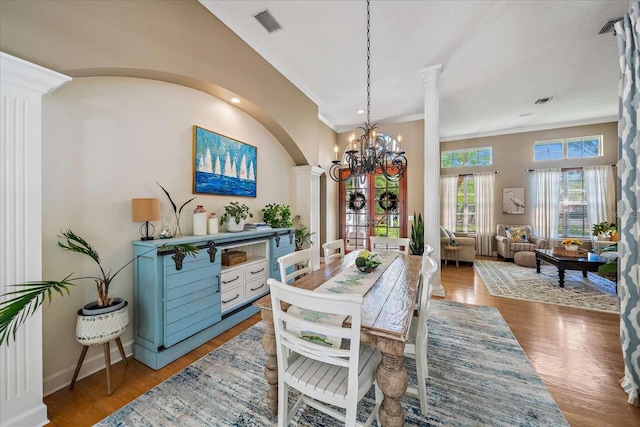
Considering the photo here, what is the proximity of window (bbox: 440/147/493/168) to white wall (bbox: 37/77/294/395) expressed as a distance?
6.76m

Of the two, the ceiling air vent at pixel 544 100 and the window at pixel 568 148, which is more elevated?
the ceiling air vent at pixel 544 100

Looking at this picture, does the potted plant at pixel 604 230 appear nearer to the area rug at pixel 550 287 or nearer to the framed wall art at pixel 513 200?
the area rug at pixel 550 287

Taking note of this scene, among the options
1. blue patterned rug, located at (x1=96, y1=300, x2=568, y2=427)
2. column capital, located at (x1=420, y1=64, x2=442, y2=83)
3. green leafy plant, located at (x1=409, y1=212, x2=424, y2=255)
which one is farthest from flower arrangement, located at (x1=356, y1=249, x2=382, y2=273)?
column capital, located at (x1=420, y1=64, x2=442, y2=83)

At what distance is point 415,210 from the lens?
17.3 feet

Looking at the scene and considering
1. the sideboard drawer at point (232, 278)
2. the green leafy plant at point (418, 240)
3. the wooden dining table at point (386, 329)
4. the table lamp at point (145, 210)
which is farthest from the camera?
the green leafy plant at point (418, 240)

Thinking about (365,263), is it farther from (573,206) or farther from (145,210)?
(573,206)

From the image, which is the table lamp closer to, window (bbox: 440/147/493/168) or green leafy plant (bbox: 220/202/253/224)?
green leafy plant (bbox: 220/202/253/224)

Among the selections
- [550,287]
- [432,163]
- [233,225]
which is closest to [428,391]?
[233,225]

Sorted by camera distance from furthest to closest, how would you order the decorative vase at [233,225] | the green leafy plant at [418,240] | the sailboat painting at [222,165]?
the green leafy plant at [418,240], the decorative vase at [233,225], the sailboat painting at [222,165]

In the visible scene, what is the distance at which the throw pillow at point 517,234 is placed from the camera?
5.72m

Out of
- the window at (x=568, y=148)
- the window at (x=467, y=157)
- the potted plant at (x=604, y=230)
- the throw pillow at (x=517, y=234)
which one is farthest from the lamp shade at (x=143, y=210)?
the window at (x=568, y=148)

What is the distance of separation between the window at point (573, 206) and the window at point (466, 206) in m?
1.89

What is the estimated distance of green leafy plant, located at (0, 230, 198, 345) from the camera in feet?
3.82

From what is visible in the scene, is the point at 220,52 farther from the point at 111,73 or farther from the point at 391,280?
the point at 391,280
